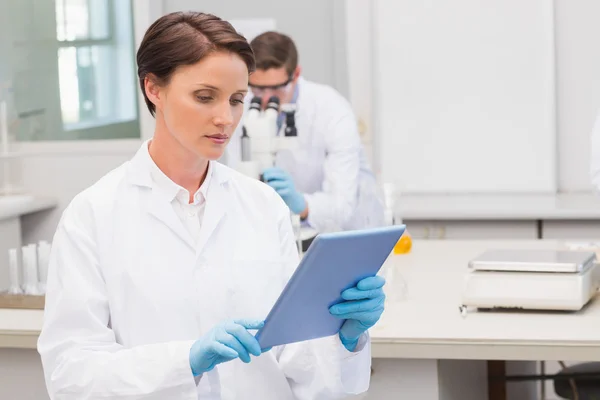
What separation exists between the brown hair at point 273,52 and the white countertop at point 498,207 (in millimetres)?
1115

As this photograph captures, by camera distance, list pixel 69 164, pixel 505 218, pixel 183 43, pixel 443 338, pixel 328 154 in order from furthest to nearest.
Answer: pixel 69 164, pixel 505 218, pixel 328 154, pixel 443 338, pixel 183 43

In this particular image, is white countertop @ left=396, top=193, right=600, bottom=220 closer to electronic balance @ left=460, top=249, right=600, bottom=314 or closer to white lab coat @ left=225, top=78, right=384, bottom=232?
white lab coat @ left=225, top=78, right=384, bottom=232

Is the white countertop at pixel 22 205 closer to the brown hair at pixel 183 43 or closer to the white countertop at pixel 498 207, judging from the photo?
the white countertop at pixel 498 207

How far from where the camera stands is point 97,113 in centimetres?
486

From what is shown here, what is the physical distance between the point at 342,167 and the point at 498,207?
1.14 meters

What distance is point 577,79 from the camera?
456 centimetres

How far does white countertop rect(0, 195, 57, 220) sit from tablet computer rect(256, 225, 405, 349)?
306cm

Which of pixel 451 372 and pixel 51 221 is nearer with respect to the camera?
pixel 451 372

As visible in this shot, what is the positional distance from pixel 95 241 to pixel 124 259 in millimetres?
58

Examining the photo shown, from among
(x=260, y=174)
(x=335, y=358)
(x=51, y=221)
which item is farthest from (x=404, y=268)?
(x=51, y=221)

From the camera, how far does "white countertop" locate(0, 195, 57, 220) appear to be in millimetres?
4229

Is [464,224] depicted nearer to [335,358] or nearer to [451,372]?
[451,372]

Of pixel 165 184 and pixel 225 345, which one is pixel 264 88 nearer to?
pixel 165 184

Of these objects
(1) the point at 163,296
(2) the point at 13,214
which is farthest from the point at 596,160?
(2) the point at 13,214
